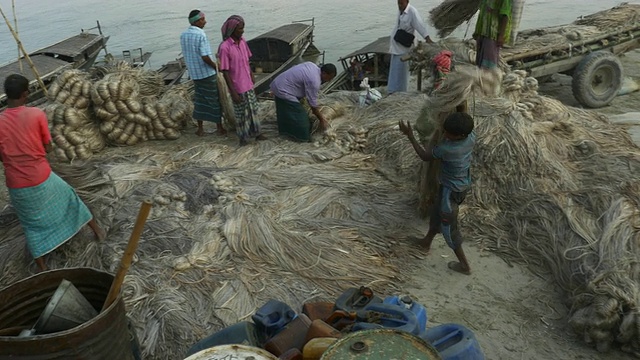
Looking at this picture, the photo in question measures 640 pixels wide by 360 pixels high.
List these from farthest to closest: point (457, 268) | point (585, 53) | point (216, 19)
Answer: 1. point (216, 19)
2. point (585, 53)
3. point (457, 268)

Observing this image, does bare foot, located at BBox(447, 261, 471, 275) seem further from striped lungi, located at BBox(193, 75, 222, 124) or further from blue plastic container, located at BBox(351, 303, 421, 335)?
striped lungi, located at BBox(193, 75, 222, 124)

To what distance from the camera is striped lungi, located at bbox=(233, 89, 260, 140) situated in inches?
242

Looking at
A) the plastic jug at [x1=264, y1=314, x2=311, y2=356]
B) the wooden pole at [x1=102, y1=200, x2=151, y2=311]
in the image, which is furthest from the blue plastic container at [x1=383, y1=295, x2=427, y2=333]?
the wooden pole at [x1=102, y1=200, x2=151, y2=311]

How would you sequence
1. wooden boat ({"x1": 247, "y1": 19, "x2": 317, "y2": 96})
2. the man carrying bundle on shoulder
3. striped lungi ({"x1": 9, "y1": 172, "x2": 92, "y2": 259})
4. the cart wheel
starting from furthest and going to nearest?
wooden boat ({"x1": 247, "y1": 19, "x2": 317, "y2": 96}) < the cart wheel < the man carrying bundle on shoulder < striped lungi ({"x1": 9, "y1": 172, "x2": 92, "y2": 259})

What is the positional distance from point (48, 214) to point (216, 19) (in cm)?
2209

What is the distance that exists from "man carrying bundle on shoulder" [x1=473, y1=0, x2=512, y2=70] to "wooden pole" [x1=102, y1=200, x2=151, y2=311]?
191 inches

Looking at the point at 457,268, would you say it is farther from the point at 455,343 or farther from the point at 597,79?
the point at 597,79

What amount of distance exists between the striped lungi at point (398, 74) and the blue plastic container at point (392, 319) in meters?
5.50

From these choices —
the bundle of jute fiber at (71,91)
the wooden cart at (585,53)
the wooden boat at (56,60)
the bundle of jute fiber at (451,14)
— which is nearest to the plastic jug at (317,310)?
the bundle of jute fiber at (71,91)

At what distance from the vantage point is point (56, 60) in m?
10.2

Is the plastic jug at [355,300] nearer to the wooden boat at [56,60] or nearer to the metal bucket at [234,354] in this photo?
the metal bucket at [234,354]

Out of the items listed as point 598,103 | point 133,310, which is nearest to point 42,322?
point 133,310

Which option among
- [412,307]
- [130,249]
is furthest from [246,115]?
[130,249]

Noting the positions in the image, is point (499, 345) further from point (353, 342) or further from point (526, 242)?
point (353, 342)
